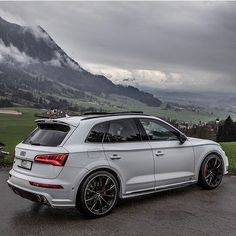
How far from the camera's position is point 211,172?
27.6 ft

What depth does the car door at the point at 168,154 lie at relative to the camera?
735 cm

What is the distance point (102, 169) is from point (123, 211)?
2.73ft

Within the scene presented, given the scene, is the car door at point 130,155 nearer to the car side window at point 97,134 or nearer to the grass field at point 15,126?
the car side window at point 97,134

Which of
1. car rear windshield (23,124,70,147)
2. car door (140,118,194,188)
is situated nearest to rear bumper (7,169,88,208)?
car rear windshield (23,124,70,147)

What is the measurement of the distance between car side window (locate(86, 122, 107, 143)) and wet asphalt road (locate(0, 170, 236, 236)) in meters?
1.22

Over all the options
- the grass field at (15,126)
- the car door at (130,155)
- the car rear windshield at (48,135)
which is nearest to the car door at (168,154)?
the car door at (130,155)

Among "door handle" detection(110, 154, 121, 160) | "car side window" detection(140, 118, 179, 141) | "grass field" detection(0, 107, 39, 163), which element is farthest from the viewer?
"grass field" detection(0, 107, 39, 163)

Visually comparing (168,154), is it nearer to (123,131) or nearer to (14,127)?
(123,131)

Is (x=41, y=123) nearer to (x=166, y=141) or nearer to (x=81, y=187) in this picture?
(x=81, y=187)

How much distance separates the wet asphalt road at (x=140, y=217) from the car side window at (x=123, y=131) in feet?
3.84

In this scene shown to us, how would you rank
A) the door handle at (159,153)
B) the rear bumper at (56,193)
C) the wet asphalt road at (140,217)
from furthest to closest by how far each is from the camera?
1. the door handle at (159,153)
2. the rear bumper at (56,193)
3. the wet asphalt road at (140,217)

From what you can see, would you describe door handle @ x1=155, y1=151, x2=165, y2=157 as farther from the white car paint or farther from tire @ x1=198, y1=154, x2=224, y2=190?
tire @ x1=198, y1=154, x2=224, y2=190

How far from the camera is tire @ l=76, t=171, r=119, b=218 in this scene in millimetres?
6262

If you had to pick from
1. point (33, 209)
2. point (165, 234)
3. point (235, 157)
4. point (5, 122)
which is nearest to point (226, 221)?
point (165, 234)
